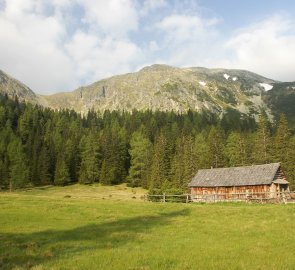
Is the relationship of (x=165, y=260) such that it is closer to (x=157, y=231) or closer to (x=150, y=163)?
(x=157, y=231)

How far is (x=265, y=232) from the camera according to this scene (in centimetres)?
2250

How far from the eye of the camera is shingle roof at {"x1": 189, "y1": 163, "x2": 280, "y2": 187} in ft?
201

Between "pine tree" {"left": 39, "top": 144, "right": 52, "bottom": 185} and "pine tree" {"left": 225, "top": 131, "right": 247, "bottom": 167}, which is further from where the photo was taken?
"pine tree" {"left": 39, "top": 144, "right": 52, "bottom": 185}

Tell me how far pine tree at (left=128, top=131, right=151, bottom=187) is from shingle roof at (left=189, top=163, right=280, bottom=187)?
3690 centimetres

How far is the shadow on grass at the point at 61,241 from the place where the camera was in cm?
1530

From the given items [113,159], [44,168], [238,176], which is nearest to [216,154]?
[238,176]

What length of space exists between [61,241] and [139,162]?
94.8 metres

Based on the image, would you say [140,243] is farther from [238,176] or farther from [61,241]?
[238,176]

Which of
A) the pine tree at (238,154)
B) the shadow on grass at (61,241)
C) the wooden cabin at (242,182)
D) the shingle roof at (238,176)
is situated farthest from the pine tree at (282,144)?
the shadow on grass at (61,241)

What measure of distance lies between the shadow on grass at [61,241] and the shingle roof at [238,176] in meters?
39.6

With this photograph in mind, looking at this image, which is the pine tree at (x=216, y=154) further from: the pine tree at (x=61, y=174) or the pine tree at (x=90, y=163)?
the pine tree at (x=61, y=174)

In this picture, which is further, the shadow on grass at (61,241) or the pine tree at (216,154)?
the pine tree at (216,154)

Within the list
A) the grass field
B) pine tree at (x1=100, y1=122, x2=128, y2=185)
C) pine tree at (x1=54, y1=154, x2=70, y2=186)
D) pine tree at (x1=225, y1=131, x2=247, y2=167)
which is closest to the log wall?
pine tree at (x1=225, y1=131, x2=247, y2=167)

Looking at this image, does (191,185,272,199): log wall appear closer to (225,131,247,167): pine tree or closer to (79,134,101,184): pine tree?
Result: (225,131,247,167): pine tree
